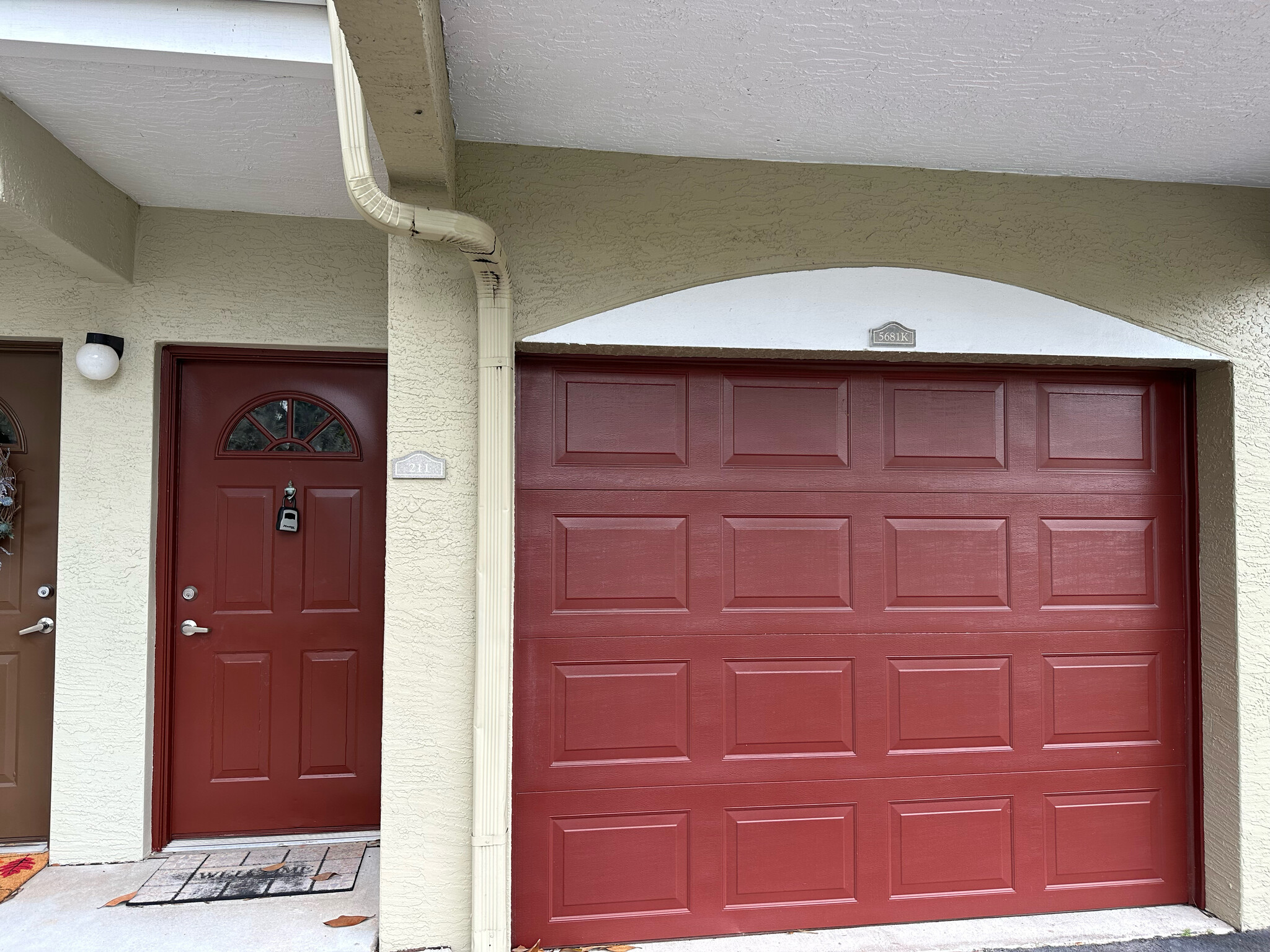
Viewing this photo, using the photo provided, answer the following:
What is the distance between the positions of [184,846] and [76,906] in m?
0.50

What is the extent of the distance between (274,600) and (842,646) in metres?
2.50

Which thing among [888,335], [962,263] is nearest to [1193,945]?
[888,335]

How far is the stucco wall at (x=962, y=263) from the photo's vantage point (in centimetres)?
253

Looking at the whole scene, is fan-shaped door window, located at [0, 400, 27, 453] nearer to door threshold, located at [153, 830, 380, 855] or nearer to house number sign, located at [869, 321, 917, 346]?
door threshold, located at [153, 830, 380, 855]

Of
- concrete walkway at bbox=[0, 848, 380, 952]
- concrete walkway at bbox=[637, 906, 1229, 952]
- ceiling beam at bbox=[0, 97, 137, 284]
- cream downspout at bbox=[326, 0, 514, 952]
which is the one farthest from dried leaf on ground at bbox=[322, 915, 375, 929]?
ceiling beam at bbox=[0, 97, 137, 284]

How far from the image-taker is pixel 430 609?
251 cm

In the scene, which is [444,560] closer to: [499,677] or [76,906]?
[499,677]

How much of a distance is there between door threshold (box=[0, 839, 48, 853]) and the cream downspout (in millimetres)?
2170

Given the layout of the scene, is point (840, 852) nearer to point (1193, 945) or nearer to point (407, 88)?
point (1193, 945)

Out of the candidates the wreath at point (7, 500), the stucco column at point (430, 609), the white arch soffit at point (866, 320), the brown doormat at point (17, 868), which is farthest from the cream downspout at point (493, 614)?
the wreath at point (7, 500)

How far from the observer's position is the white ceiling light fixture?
3.01 meters

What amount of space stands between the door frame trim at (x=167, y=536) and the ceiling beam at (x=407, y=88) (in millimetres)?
1133

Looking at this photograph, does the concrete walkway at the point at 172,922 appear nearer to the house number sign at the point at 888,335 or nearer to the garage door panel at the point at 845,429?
the garage door panel at the point at 845,429

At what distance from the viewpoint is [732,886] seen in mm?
2771
